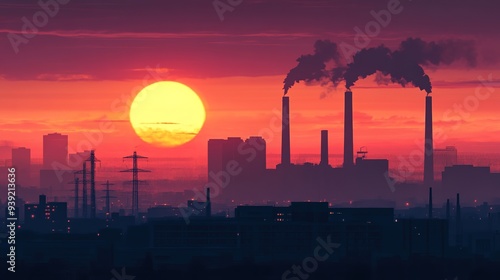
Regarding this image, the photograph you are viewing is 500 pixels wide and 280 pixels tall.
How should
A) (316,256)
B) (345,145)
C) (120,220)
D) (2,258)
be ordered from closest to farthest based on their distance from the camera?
(2,258)
(316,256)
(120,220)
(345,145)

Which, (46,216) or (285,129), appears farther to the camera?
(285,129)

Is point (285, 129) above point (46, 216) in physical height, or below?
above

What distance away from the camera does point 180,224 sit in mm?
117625

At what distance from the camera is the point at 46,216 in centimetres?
16888

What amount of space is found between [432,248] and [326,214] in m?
10.2

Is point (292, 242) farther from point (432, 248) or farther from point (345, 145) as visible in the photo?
point (345, 145)

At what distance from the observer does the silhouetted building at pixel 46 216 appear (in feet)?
539

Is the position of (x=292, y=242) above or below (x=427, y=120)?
below

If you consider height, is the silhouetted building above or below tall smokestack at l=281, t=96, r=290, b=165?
below

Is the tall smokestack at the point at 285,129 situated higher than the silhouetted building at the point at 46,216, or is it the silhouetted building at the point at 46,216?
the tall smokestack at the point at 285,129

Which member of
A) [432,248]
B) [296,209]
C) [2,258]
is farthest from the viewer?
[296,209]

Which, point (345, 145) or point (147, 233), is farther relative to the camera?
point (345, 145)

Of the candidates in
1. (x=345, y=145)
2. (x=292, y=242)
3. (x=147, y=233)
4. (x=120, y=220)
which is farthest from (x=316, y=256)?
(x=345, y=145)

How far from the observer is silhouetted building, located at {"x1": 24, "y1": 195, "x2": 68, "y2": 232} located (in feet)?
539
